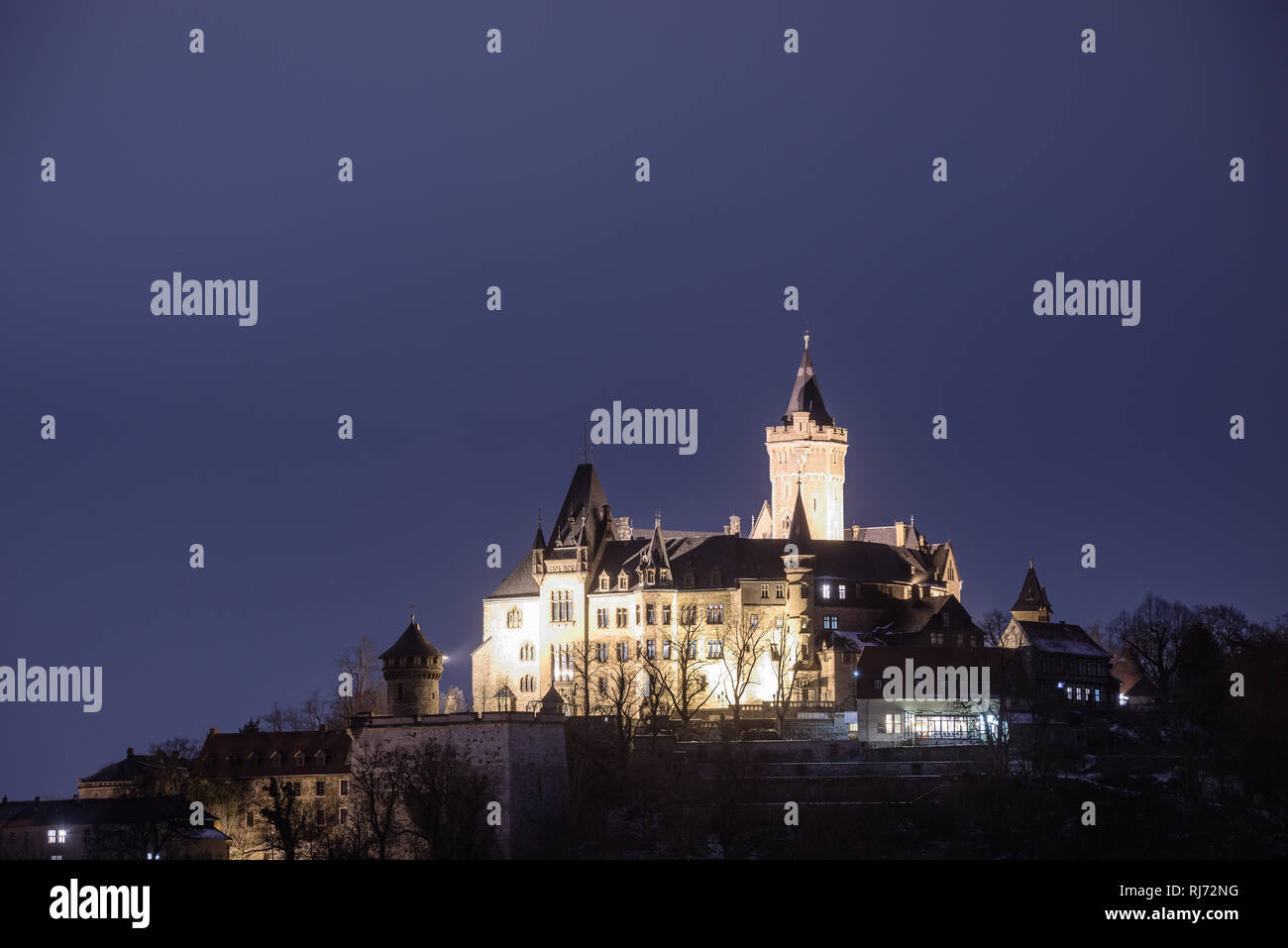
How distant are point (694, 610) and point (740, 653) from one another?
600 cm

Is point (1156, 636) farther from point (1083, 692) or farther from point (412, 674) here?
point (412, 674)

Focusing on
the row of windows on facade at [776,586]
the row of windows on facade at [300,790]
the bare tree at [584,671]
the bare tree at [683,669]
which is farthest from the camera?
the row of windows on facade at [776,586]

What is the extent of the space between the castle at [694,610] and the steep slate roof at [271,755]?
58.8ft

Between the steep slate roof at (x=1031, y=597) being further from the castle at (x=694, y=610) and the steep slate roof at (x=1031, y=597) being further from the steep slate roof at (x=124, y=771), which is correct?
the steep slate roof at (x=124, y=771)

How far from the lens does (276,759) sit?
4675 inches

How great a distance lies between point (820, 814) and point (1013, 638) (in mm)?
26692

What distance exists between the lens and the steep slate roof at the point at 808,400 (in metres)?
172

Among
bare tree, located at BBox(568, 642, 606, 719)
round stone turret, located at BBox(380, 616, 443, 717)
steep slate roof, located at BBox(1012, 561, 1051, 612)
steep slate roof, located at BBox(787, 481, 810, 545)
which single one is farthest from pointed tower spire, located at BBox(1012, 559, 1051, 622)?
round stone turret, located at BBox(380, 616, 443, 717)

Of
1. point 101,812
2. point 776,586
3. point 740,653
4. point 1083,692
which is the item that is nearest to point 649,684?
point 740,653

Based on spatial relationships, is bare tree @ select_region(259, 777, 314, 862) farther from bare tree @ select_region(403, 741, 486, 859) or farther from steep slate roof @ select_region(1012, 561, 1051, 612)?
steep slate roof @ select_region(1012, 561, 1051, 612)

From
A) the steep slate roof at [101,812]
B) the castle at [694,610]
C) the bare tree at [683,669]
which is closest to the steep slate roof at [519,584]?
the castle at [694,610]

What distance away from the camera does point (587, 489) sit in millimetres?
149000
